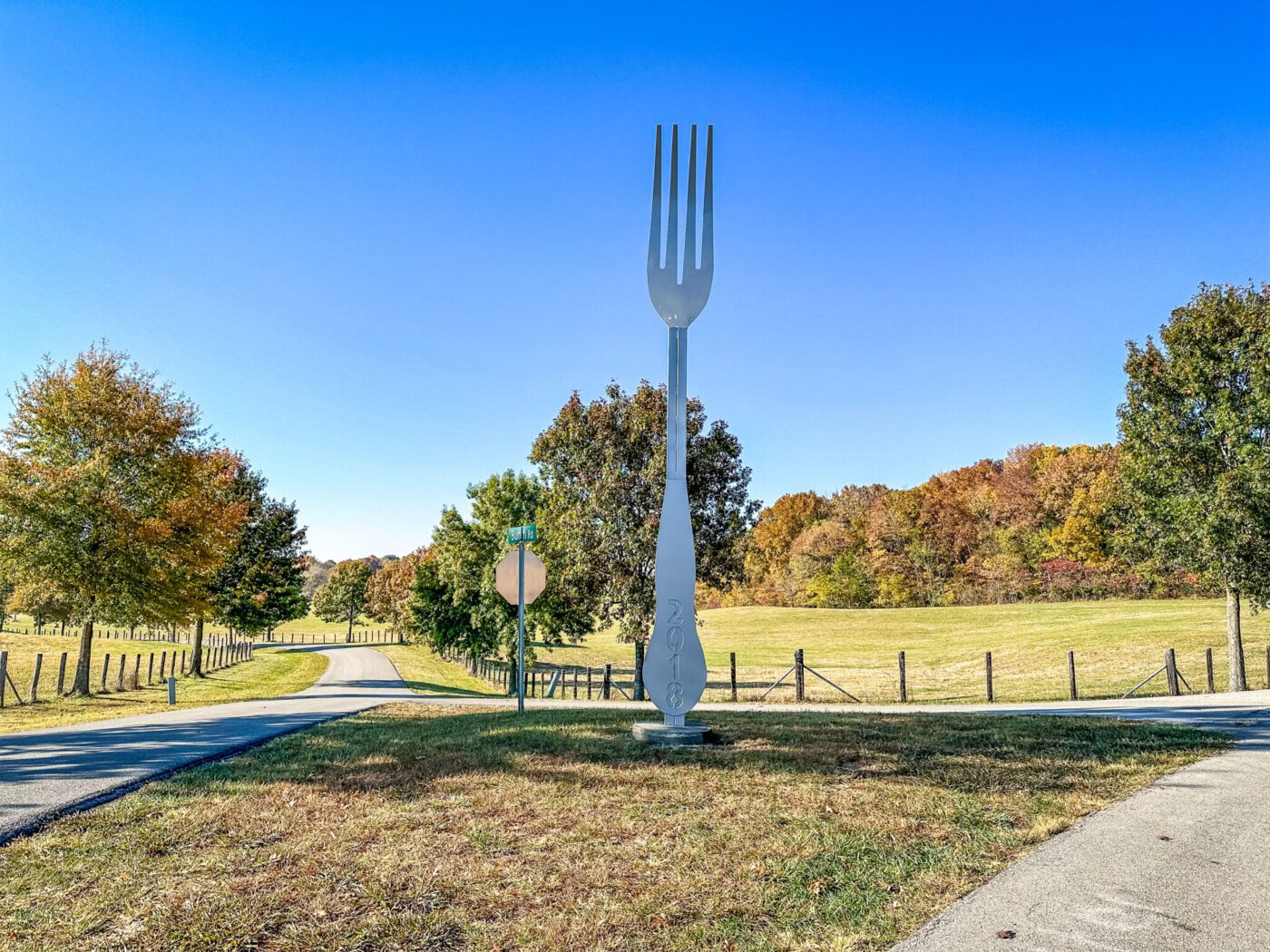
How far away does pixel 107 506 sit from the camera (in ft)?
72.5

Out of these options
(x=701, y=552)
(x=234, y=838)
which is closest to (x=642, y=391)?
(x=701, y=552)

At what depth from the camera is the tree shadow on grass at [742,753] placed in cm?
702

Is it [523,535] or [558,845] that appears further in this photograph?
[523,535]

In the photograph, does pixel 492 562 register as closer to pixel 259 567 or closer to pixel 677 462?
pixel 259 567

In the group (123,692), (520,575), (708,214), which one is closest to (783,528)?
(123,692)

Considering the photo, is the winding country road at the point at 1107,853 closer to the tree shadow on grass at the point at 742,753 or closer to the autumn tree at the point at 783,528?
the tree shadow on grass at the point at 742,753

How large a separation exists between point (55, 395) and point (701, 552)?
766 inches

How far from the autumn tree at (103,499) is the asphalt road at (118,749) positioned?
863cm

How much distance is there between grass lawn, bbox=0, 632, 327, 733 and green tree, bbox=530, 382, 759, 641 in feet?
Result: 30.5

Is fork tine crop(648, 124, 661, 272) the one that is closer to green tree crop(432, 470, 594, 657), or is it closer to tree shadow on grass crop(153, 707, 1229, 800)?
tree shadow on grass crop(153, 707, 1229, 800)

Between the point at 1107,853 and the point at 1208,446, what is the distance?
18.3 metres

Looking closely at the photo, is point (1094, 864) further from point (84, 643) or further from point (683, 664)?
point (84, 643)

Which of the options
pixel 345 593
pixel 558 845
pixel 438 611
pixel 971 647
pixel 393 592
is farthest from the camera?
pixel 345 593

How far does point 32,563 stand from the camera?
21.2 metres
